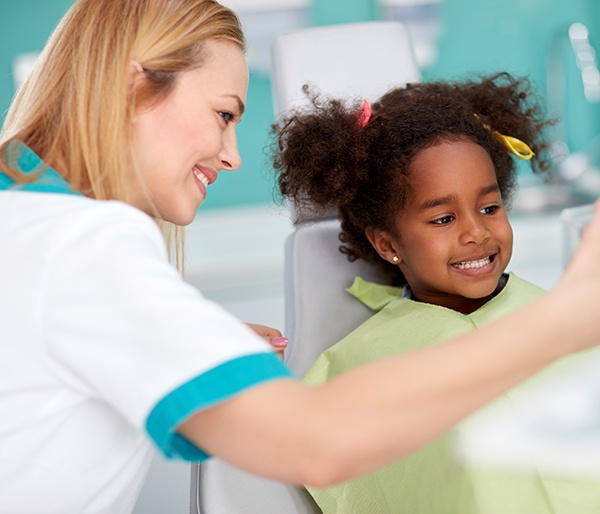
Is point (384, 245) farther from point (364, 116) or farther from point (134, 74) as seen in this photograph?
point (134, 74)

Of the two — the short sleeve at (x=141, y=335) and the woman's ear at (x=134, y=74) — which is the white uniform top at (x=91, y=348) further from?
the woman's ear at (x=134, y=74)

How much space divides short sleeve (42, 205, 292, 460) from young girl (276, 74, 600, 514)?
1.89 ft

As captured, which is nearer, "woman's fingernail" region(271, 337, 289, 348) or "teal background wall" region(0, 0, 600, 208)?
"woman's fingernail" region(271, 337, 289, 348)

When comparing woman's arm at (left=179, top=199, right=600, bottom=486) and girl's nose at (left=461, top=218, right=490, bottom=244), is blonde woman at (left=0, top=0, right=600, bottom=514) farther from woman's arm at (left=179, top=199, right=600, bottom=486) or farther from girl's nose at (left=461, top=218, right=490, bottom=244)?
girl's nose at (left=461, top=218, right=490, bottom=244)

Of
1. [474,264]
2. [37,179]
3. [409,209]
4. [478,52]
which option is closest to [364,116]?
[409,209]

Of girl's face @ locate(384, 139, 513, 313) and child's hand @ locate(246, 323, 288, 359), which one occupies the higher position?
girl's face @ locate(384, 139, 513, 313)

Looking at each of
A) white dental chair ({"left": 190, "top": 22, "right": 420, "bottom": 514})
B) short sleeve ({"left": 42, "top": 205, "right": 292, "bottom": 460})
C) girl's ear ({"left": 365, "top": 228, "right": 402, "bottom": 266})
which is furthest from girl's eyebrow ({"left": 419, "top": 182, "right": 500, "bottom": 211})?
short sleeve ({"left": 42, "top": 205, "right": 292, "bottom": 460})

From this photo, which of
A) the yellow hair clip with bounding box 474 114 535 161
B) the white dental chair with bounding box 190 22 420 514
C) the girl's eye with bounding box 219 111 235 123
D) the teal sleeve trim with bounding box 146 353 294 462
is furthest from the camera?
the yellow hair clip with bounding box 474 114 535 161

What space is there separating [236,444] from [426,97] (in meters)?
0.92

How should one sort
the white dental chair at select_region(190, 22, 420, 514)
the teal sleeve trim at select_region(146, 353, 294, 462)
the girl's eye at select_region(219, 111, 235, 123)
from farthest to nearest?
the white dental chair at select_region(190, 22, 420, 514) < the girl's eye at select_region(219, 111, 235, 123) < the teal sleeve trim at select_region(146, 353, 294, 462)

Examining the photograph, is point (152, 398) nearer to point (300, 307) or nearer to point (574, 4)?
point (300, 307)

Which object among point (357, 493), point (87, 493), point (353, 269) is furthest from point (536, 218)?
point (87, 493)

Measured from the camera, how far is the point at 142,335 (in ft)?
2.16

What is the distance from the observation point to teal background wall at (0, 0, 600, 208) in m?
3.67
